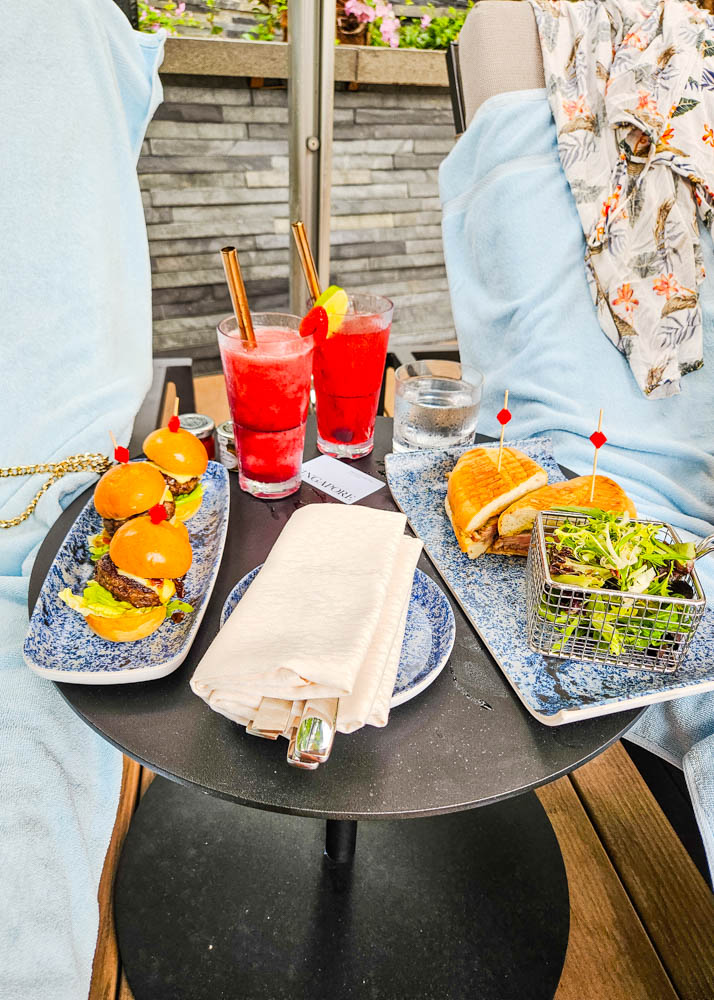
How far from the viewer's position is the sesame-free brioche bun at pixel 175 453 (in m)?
0.84

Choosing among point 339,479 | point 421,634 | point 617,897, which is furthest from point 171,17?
point 617,897

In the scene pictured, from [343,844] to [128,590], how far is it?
0.51 meters

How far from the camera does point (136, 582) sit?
0.71m

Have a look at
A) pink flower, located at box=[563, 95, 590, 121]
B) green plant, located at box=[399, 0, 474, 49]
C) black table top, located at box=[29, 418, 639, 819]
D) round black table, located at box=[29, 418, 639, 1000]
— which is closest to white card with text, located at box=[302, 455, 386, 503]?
round black table, located at box=[29, 418, 639, 1000]

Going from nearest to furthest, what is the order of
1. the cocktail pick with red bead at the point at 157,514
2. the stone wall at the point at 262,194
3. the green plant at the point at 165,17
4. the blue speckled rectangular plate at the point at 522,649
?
1. the blue speckled rectangular plate at the point at 522,649
2. the cocktail pick with red bead at the point at 157,514
3. the green plant at the point at 165,17
4. the stone wall at the point at 262,194

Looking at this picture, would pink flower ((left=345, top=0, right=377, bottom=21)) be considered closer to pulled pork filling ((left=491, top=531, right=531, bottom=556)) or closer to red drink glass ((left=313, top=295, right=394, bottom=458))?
red drink glass ((left=313, top=295, right=394, bottom=458))

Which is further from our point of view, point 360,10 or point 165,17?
point 360,10

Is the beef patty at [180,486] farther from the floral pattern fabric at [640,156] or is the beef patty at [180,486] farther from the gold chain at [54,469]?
the floral pattern fabric at [640,156]

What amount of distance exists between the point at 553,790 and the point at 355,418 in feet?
2.57

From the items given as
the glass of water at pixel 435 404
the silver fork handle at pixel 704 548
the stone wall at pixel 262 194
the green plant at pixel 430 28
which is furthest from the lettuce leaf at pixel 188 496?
the green plant at pixel 430 28

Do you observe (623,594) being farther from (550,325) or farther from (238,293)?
(550,325)

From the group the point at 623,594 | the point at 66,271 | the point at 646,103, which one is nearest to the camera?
the point at 623,594

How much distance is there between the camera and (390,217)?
2.65 meters

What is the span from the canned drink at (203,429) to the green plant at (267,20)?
1.56 m
